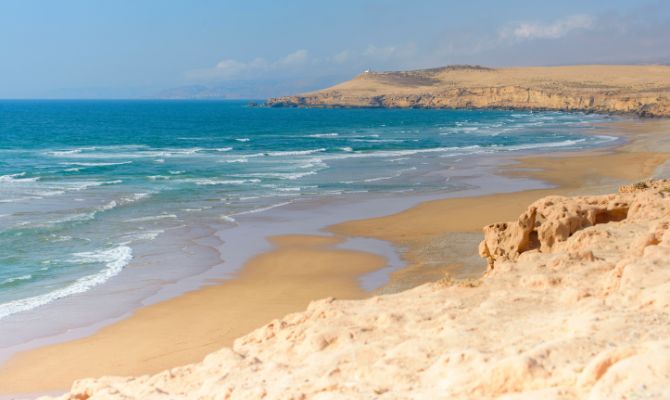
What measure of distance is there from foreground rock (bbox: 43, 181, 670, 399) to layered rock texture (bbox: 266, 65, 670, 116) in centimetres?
8564

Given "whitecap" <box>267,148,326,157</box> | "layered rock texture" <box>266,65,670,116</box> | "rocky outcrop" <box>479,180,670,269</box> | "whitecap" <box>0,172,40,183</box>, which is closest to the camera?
"rocky outcrop" <box>479,180,670,269</box>

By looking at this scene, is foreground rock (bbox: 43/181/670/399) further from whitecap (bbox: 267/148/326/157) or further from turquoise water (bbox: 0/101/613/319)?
whitecap (bbox: 267/148/326/157)

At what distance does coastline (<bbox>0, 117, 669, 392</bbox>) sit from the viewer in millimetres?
11844

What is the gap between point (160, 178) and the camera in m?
35.4

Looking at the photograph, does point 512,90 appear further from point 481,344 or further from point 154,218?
point 481,344

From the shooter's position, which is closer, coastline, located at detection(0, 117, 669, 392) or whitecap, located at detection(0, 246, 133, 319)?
coastline, located at detection(0, 117, 669, 392)

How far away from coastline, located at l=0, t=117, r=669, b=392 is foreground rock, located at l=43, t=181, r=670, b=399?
14.9 ft

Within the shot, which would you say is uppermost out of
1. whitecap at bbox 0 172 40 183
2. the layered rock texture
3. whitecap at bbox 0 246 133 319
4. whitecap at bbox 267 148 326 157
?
the layered rock texture

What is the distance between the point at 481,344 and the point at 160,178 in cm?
3059

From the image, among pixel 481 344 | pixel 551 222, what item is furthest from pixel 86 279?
pixel 481 344

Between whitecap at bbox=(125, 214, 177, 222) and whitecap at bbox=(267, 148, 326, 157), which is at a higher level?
whitecap at bbox=(267, 148, 326, 157)

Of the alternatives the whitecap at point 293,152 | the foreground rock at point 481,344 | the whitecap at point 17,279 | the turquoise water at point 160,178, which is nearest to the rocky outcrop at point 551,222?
the foreground rock at point 481,344

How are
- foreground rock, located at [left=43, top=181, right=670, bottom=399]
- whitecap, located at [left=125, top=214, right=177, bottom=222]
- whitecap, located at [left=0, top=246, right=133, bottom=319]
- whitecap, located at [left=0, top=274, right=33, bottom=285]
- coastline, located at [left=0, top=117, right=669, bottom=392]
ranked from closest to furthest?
foreground rock, located at [left=43, top=181, right=670, bottom=399], coastline, located at [left=0, top=117, right=669, bottom=392], whitecap, located at [left=0, top=246, right=133, bottom=319], whitecap, located at [left=0, top=274, right=33, bottom=285], whitecap, located at [left=125, top=214, right=177, bottom=222]

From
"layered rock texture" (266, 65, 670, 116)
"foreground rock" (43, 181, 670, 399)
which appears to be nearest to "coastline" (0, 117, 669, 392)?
"foreground rock" (43, 181, 670, 399)
